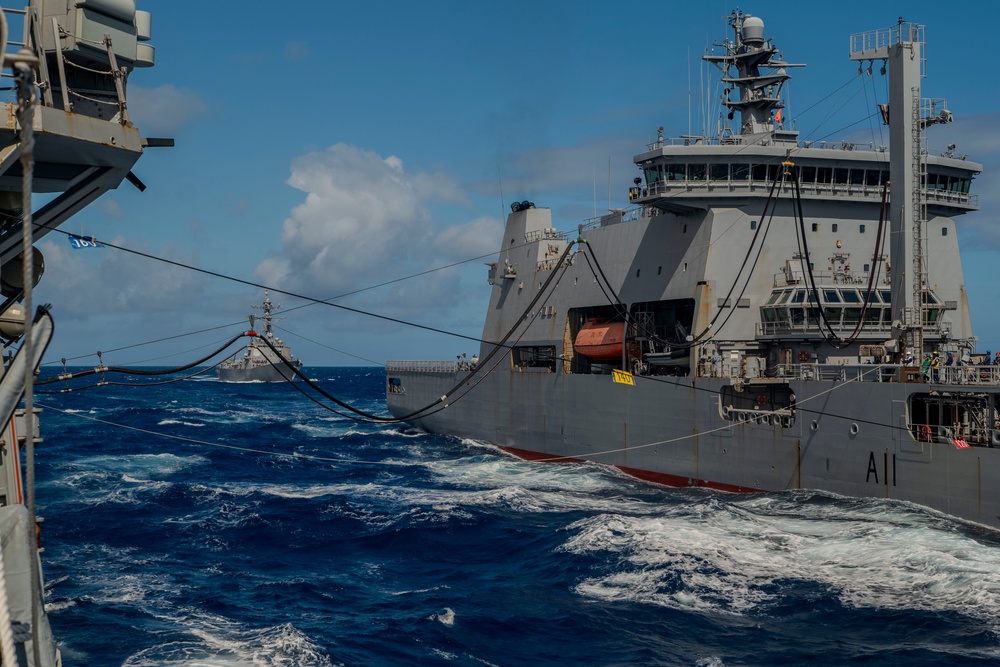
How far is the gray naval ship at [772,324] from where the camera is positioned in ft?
73.8

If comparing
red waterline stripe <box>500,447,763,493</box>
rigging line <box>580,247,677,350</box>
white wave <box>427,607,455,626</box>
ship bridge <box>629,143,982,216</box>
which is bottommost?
white wave <box>427,607,455,626</box>

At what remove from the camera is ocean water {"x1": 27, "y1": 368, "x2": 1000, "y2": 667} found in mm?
14312

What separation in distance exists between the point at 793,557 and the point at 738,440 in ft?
23.9

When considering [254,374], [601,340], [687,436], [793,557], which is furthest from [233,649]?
[254,374]

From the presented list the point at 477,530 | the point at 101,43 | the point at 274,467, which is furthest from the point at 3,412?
the point at 274,467

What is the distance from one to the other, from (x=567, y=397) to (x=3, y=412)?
27.6 meters

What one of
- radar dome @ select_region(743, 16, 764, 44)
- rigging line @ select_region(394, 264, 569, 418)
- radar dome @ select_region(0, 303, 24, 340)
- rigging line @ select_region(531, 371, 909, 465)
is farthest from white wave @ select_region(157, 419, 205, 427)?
radar dome @ select_region(0, 303, 24, 340)

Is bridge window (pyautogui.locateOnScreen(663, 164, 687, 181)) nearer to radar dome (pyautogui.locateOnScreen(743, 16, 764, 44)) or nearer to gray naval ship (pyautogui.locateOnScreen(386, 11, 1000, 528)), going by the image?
gray naval ship (pyautogui.locateOnScreen(386, 11, 1000, 528))

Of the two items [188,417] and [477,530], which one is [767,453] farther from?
[188,417]

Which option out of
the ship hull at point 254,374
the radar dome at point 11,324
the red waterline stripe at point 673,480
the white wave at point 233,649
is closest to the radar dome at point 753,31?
the red waterline stripe at point 673,480

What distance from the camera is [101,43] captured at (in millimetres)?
11570

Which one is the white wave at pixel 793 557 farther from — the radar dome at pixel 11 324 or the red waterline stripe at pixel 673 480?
the radar dome at pixel 11 324

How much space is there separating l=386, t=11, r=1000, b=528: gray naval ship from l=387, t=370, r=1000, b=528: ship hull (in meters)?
0.06

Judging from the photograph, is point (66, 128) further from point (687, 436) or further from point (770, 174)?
point (770, 174)
